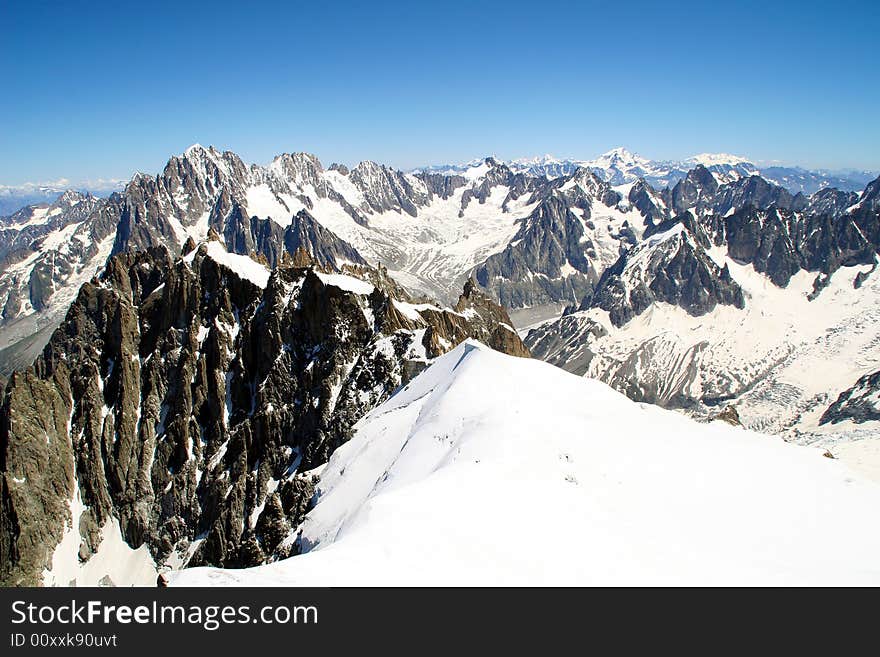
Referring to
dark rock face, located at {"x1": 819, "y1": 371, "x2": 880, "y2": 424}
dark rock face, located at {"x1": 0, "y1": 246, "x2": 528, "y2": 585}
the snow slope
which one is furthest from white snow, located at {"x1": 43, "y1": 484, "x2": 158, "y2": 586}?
dark rock face, located at {"x1": 819, "y1": 371, "x2": 880, "y2": 424}

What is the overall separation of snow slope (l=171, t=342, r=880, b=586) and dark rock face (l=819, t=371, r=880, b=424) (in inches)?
6868

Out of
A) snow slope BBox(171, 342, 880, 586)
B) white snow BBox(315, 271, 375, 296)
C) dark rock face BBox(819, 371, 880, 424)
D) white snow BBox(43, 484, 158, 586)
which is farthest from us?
dark rock face BBox(819, 371, 880, 424)

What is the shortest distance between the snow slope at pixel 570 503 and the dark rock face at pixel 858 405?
572 feet

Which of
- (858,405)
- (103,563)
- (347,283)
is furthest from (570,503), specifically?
(858,405)

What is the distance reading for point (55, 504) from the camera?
3617 inches

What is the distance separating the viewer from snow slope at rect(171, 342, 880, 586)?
25062mm

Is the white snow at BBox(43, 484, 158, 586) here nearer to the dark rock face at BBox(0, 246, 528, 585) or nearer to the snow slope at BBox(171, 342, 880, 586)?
the dark rock face at BBox(0, 246, 528, 585)

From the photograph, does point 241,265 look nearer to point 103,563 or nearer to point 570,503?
point 103,563

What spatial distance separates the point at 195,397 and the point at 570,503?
87.5 meters
